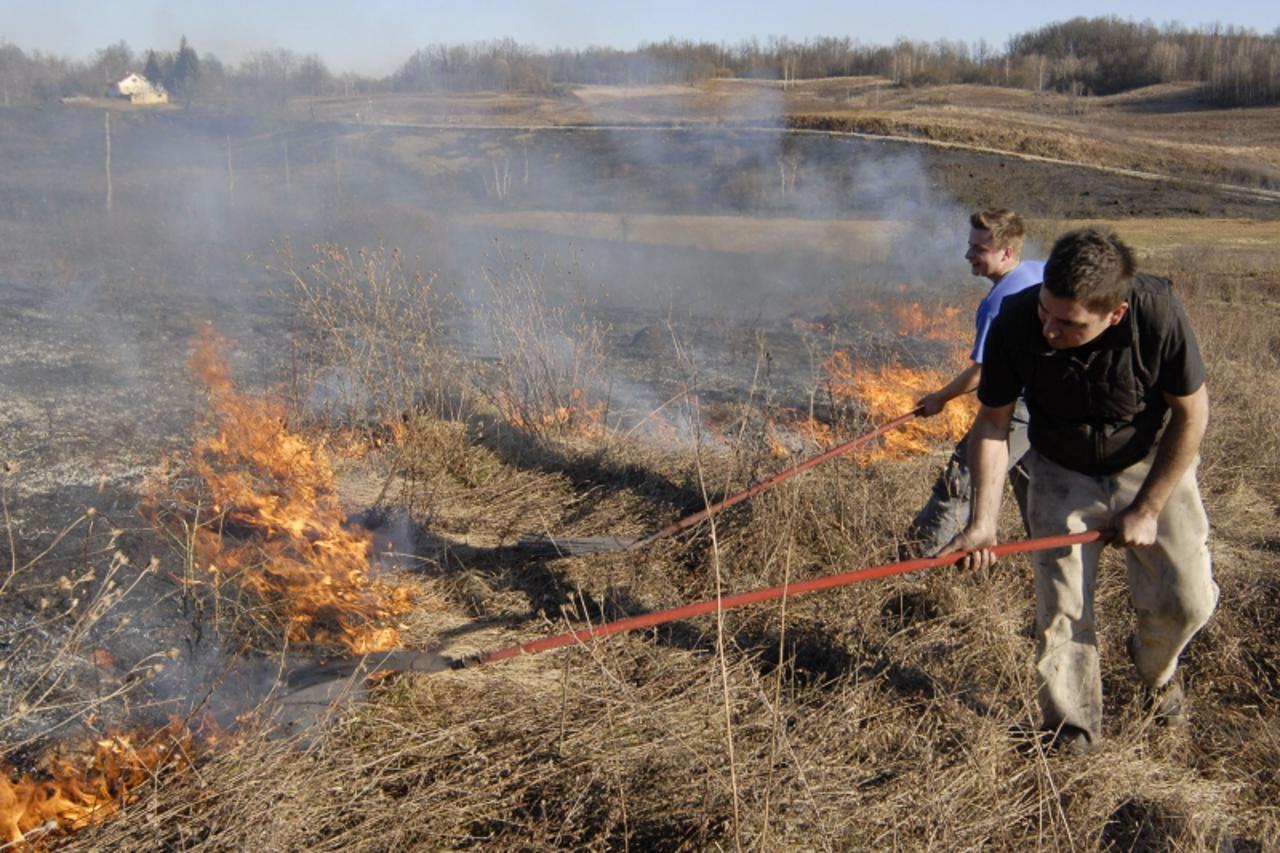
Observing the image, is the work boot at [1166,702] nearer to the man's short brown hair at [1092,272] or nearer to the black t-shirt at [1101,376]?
the black t-shirt at [1101,376]

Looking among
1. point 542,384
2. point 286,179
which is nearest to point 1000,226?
point 542,384

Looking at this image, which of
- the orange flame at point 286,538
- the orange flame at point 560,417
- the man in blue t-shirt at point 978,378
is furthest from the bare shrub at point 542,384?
the man in blue t-shirt at point 978,378

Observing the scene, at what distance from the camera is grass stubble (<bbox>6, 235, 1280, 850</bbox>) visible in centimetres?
275

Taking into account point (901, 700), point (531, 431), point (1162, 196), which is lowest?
point (901, 700)

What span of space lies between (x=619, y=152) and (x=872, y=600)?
22.1 meters

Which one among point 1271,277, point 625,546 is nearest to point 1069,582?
point 625,546

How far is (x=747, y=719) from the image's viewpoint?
11.3 ft

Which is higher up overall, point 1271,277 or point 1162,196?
point 1162,196

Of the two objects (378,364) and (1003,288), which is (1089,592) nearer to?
(1003,288)

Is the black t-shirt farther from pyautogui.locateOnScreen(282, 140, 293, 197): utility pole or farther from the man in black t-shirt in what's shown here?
pyautogui.locateOnScreen(282, 140, 293, 197): utility pole

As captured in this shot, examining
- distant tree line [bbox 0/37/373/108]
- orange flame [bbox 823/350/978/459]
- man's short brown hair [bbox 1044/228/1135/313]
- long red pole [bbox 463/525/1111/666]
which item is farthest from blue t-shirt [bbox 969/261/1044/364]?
distant tree line [bbox 0/37/373/108]

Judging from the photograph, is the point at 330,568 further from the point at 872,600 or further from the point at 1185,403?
the point at 1185,403

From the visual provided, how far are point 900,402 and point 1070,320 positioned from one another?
450 cm

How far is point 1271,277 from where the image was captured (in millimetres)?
13844
